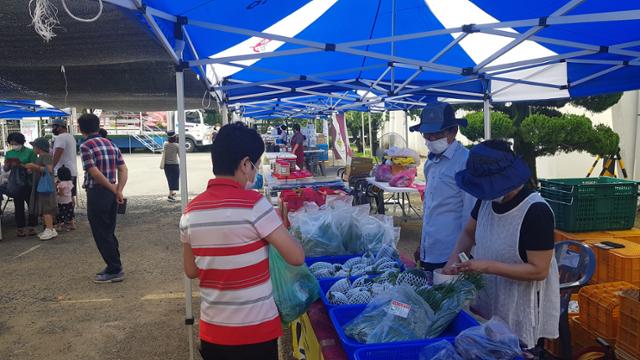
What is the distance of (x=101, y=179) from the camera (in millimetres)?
4684

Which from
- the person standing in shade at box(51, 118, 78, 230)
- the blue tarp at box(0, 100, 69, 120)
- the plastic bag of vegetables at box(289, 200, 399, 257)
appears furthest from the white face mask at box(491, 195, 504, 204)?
the blue tarp at box(0, 100, 69, 120)

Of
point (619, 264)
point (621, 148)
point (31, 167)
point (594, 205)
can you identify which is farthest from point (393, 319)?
point (621, 148)

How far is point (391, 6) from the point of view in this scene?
4000 millimetres

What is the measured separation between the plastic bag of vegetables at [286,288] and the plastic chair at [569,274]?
1.55 m

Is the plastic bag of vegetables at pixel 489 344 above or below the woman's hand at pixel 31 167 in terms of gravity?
below

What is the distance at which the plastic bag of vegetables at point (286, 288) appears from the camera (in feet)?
6.19

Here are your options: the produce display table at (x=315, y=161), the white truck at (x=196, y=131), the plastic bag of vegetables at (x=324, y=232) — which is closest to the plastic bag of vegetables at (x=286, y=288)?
the plastic bag of vegetables at (x=324, y=232)

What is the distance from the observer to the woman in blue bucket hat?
1.76 metres

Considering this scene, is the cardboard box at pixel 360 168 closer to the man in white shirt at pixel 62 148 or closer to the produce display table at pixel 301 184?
the produce display table at pixel 301 184

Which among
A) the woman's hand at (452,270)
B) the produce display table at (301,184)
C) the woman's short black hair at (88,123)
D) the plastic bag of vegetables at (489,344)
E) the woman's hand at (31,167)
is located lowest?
the plastic bag of vegetables at (489,344)

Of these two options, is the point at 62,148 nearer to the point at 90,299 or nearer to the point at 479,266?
the point at 90,299

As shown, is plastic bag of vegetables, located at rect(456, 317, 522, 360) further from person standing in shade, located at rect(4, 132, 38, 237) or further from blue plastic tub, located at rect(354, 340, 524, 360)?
person standing in shade, located at rect(4, 132, 38, 237)

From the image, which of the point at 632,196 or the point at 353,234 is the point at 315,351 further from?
the point at 632,196

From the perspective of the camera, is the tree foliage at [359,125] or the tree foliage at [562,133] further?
the tree foliage at [359,125]
